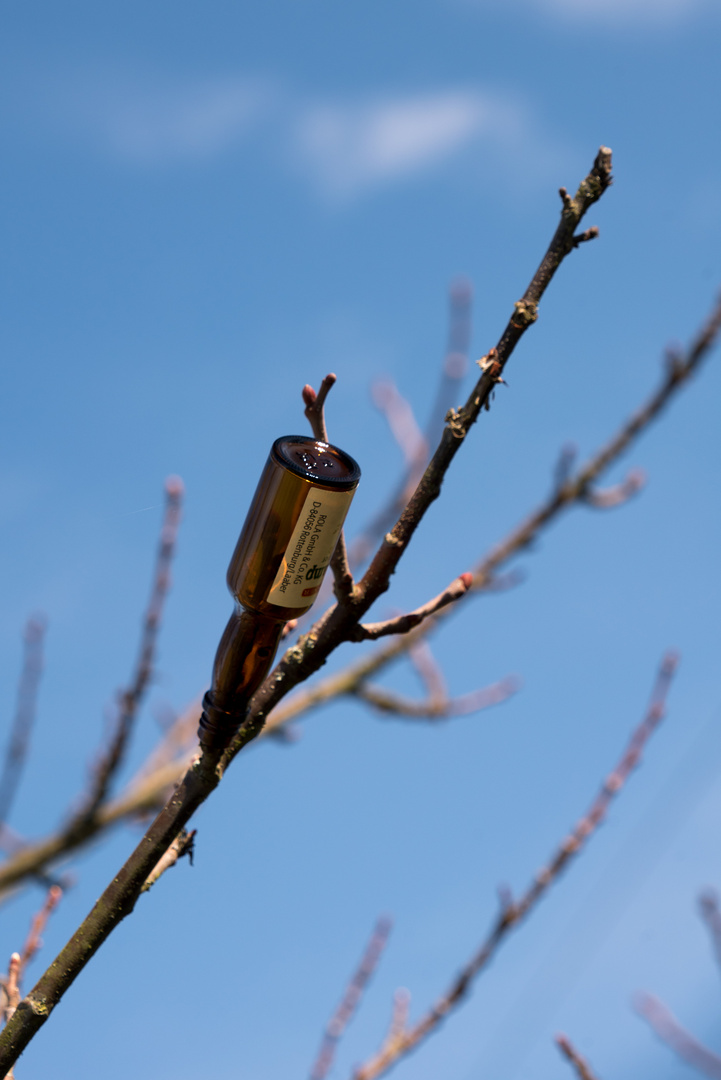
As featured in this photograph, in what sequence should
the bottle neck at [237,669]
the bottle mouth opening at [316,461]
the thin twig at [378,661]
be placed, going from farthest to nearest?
the thin twig at [378,661] → the bottle neck at [237,669] → the bottle mouth opening at [316,461]

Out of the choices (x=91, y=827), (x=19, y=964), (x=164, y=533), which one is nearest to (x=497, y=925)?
(x=19, y=964)

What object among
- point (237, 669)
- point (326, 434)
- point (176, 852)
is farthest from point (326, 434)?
point (176, 852)

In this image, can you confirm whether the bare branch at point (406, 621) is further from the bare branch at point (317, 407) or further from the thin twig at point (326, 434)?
the bare branch at point (317, 407)

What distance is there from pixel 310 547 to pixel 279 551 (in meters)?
0.05

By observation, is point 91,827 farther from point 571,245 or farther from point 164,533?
point 571,245

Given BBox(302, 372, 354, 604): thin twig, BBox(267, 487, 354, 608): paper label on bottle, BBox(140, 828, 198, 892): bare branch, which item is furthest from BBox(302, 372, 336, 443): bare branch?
BBox(140, 828, 198, 892): bare branch

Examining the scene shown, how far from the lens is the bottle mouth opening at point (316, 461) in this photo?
1398mm

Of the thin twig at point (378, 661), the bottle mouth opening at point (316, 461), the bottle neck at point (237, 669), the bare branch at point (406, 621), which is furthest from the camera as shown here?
the thin twig at point (378, 661)

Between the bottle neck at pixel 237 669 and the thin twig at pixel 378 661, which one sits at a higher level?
the thin twig at pixel 378 661

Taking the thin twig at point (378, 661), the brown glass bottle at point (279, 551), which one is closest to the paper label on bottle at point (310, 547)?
the brown glass bottle at point (279, 551)

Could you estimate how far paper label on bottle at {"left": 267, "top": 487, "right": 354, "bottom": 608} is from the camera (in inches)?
55.5

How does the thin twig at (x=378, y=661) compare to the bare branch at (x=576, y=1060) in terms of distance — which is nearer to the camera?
the bare branch at (x=576, y=1060)

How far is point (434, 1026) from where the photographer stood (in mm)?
2922

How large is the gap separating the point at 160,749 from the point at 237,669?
3.55 m
